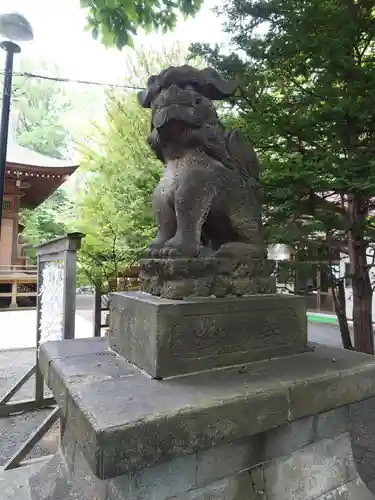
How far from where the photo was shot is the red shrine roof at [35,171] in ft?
39.1

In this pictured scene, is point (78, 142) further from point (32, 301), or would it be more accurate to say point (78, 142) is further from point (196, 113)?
point (32, 301)

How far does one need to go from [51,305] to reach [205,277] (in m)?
2.45

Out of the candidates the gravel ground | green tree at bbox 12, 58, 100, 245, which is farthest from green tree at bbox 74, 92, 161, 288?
green tree at bbox 12, 58, 100, 245

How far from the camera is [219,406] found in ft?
4.35

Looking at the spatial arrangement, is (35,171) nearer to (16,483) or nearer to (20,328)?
(20,328)

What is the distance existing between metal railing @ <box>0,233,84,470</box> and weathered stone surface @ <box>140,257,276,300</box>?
1.53m

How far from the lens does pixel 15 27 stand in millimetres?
3873

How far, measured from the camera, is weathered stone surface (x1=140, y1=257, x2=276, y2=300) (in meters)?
1.73

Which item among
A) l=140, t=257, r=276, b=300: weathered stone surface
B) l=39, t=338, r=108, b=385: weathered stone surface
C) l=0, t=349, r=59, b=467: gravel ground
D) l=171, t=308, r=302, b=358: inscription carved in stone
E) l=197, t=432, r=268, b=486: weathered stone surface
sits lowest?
l=0, t=349, r=59, b=467: gravel ground

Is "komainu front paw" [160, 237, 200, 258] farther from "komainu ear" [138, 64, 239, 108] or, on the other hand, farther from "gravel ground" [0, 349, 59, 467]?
"gravel ground" [0, 349, 59, 467]

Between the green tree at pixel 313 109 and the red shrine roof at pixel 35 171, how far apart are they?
915cm

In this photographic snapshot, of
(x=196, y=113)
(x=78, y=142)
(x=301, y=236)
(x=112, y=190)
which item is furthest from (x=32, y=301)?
(x=196, y=113)

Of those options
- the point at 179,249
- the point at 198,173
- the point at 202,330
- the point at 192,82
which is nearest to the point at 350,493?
the point at 202,330

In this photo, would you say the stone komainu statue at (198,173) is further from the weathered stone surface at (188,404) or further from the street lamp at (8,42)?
the street lamp at (8,42)
